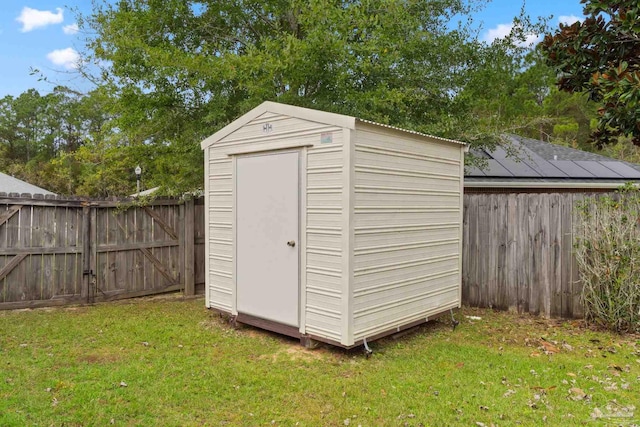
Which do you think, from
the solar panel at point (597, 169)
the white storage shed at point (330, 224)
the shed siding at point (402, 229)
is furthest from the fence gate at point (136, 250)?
the solar panel at point (597, 169)

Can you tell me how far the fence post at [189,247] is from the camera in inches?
263

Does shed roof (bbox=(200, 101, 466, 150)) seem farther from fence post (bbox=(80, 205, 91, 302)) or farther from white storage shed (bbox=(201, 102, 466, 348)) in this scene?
fence post (bbox=(80, 205, 91, 302))

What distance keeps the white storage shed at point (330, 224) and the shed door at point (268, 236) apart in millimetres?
12

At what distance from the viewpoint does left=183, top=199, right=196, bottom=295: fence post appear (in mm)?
6691

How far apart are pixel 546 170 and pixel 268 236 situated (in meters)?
7.80

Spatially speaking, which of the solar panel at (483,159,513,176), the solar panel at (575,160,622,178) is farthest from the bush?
the solar panel at (575,160,622,178)

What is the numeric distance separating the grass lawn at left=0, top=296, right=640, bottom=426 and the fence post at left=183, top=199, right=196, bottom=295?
5.54 ft

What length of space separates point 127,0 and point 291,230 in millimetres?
5225

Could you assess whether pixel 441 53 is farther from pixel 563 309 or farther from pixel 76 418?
pixel 76 418

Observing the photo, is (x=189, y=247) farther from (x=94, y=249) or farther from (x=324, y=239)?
(x=324, y=239)

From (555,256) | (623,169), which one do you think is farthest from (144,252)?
(623,169)

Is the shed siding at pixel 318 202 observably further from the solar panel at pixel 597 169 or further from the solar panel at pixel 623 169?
the solar panel at pixel 623 169

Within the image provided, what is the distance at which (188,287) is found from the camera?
6691 mm

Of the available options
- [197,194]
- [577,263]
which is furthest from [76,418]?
[577,263]
